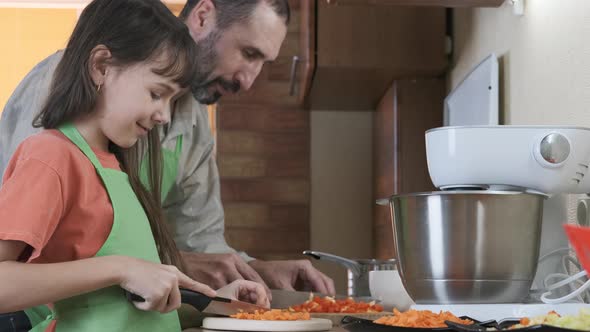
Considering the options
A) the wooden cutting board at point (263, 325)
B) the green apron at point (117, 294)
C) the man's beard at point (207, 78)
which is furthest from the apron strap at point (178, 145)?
the wooden cutting board at point (263, 325)

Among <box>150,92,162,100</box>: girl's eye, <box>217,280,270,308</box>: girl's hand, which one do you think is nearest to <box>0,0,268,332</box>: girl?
<box>150,92,162,100</box>: girl's eye

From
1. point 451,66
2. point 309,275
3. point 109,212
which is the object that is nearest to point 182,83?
point 109,212

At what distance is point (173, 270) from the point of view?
3.29 ft

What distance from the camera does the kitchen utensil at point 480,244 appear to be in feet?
3.44

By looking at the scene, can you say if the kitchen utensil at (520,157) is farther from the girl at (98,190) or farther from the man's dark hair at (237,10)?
the man's dark hair at (237,10)

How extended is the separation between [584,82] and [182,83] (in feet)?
2.01

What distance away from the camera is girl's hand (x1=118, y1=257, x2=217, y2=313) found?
0.98 meters

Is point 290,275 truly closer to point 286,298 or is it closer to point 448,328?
point 286,298

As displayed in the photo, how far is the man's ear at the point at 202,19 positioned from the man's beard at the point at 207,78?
0.06 feet

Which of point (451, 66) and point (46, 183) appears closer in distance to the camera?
point (46, 183)

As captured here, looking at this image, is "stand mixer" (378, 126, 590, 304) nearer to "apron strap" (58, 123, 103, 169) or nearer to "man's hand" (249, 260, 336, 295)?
"apron strap" (58, 123, 103, 169)

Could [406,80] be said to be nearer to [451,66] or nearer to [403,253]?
[451,66]

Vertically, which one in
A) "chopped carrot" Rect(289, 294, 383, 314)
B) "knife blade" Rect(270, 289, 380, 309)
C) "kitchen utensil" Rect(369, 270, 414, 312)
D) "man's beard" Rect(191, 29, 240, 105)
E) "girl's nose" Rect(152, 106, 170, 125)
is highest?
"man's beard" Rect(191, 29, 240, 105)

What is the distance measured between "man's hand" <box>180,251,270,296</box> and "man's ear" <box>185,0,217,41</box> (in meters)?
0.57
